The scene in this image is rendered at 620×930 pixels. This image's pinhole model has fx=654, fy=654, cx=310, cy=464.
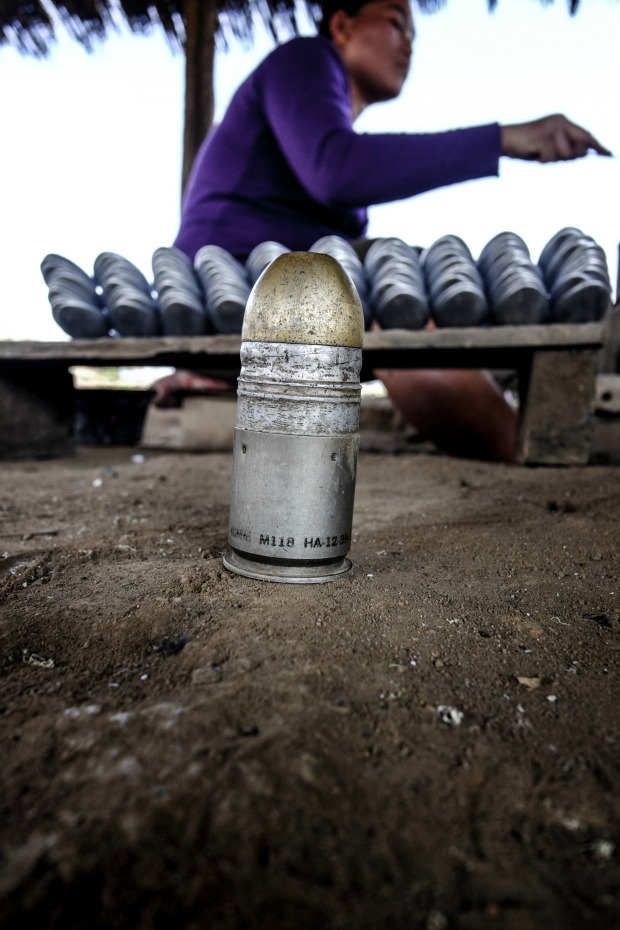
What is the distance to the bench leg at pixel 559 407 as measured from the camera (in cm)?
296

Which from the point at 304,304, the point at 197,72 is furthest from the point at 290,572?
the point at 197,72

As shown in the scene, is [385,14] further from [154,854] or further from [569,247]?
[154,854]

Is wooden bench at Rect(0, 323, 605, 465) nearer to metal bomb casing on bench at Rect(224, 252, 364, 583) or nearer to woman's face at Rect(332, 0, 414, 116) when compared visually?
metal bomb casing on bench at Rect(224, 252, 364, 583)

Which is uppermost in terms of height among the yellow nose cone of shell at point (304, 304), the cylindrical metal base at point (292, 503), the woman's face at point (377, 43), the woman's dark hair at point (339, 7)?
the woman's dark hair at point (339, 7)

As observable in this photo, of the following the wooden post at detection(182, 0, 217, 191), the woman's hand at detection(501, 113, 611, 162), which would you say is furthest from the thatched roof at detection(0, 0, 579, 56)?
the woman's hand at detection(501, 113, 611, 162)

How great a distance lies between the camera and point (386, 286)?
2898 mm

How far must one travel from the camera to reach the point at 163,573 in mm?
1718

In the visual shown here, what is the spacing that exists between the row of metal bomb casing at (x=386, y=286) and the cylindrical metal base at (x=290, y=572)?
1503mm

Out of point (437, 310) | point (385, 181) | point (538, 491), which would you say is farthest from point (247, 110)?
point (538, 491)

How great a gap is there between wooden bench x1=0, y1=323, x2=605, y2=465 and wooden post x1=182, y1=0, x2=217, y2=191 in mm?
3080

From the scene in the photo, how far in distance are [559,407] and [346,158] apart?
5.22 feet

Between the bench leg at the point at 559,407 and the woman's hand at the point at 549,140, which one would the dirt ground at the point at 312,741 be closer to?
the bench leg at the point at 559,407

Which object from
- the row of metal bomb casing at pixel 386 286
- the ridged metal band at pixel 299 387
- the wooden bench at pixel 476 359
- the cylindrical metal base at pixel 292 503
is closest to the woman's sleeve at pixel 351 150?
the row of metal bomb casing at pixel 386 286

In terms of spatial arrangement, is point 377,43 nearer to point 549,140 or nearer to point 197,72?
point 549,140
